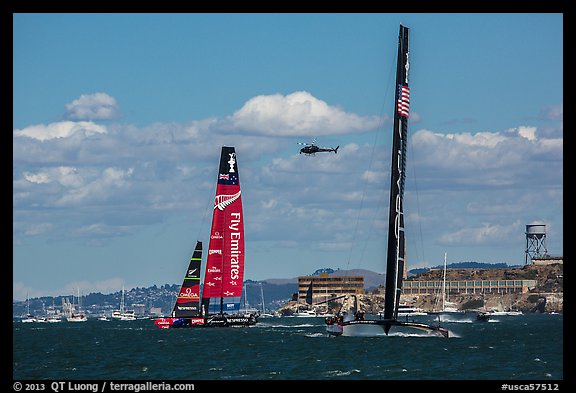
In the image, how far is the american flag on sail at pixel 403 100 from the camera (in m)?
108

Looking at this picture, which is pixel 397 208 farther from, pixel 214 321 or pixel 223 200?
pixel 214 321

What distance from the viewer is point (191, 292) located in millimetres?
165250

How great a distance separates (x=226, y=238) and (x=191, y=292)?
12090mm

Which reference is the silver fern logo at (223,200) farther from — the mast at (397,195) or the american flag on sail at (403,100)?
the american flag on sail at (403,100)

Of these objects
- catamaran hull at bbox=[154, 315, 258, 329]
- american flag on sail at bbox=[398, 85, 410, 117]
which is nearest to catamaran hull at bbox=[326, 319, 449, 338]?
american flag on sail at bbox=[398, 85, 410, 117]

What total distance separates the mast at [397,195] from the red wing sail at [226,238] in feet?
167

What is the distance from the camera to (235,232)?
15725 cm

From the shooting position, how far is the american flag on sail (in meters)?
108

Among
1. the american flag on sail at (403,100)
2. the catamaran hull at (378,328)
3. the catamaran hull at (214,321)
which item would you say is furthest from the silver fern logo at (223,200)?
the american flag on sail at (403,100)

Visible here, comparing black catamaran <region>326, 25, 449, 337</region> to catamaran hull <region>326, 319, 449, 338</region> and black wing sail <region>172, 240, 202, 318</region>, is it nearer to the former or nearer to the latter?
catamaran hull <region>326, 319, 449, 338</region>
